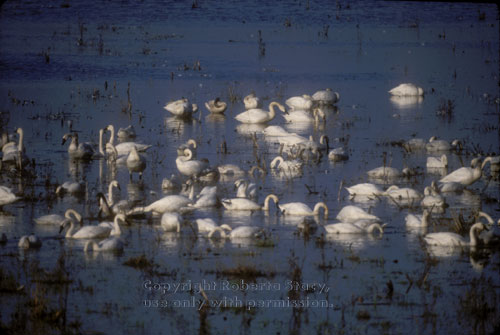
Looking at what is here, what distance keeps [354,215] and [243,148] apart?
228 inches

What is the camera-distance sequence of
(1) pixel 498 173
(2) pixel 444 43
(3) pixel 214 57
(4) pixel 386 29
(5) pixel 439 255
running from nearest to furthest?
(5) pixel 439 255, (1) pixel 498 173, (3) pixel 214 57, (2) pixel 444 43, (4) pixel 386 29

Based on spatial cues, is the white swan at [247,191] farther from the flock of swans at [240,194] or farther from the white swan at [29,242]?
the white swan at [29,242]

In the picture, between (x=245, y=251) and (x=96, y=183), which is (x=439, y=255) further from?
(x=96, y=183)

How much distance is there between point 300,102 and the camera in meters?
22.1

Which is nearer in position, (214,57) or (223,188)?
(223,188)

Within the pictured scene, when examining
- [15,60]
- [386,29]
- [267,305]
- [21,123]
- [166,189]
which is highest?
[386,29]

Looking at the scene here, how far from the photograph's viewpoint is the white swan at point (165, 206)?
12625mm

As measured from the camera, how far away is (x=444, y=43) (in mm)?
35781

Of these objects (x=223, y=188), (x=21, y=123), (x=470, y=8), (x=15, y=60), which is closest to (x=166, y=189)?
(x=223, y=188)

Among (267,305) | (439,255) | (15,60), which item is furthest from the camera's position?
(15,60)

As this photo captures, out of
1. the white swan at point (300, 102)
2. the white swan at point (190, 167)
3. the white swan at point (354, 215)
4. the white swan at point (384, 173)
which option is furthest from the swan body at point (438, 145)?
the white swan at point (354, 215)

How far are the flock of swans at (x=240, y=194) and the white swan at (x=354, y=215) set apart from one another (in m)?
0.01

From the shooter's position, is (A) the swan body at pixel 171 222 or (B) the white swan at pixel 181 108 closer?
(A) the swan body at pixel 171 222

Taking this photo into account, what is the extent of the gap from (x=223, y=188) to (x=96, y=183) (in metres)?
1.91
